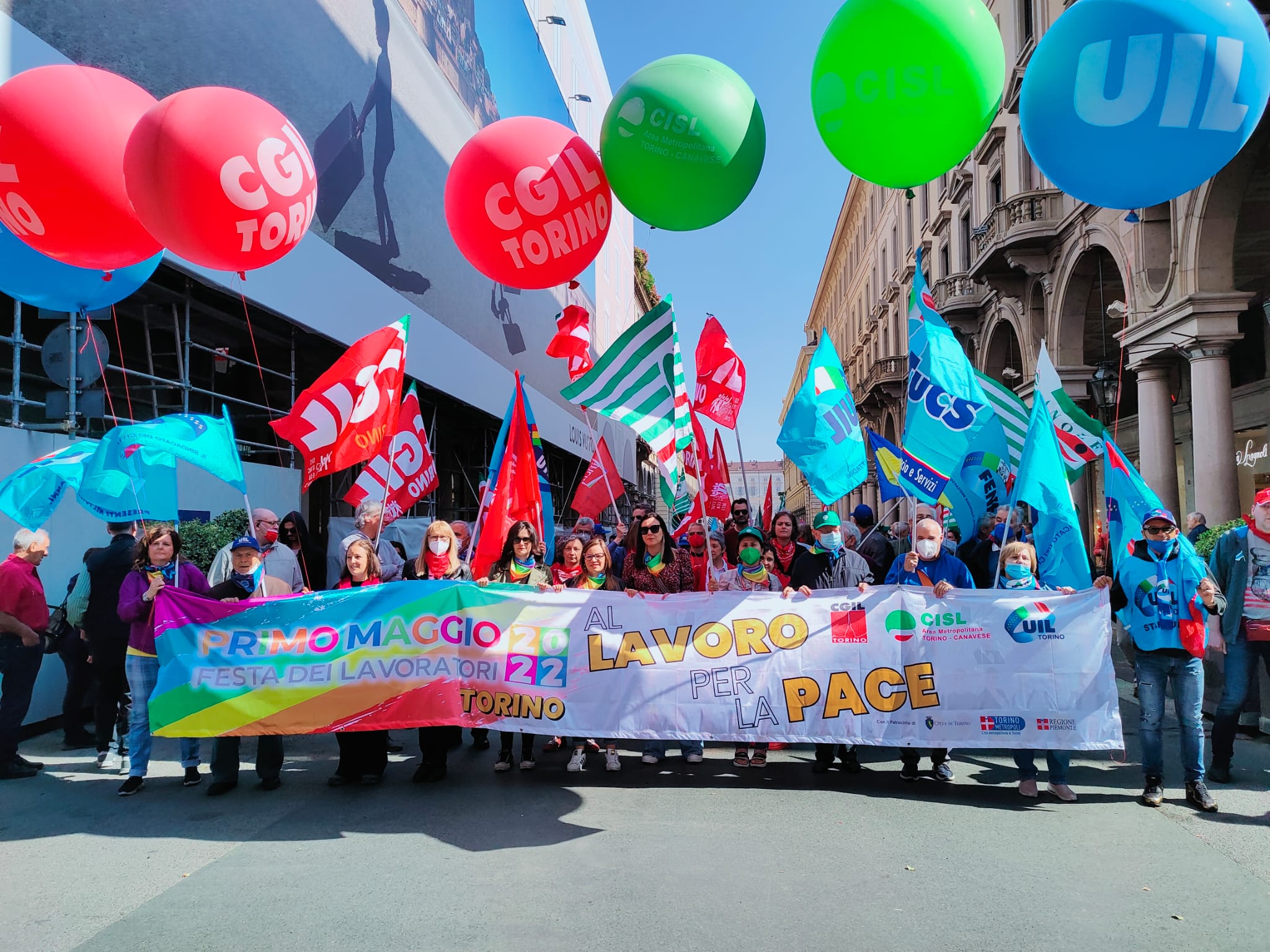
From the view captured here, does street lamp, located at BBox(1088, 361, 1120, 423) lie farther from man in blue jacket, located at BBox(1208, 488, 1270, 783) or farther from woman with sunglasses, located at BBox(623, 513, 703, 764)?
woman with sunglasses, located at BBox(623, 513, 703, 764)

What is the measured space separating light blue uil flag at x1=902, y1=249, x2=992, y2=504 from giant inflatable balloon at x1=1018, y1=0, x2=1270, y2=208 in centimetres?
127

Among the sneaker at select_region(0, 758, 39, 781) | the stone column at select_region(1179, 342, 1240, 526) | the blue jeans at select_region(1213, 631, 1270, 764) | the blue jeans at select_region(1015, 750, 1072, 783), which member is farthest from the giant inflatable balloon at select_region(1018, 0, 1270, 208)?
the stone column at select_region(1179, 342, 1240, 526)

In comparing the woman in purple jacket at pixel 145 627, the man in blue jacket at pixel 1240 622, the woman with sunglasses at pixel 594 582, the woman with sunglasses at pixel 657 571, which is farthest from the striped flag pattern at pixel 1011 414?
the woman in purple jacket at pixel 145 627

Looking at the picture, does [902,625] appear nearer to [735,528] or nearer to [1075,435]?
[735,528]

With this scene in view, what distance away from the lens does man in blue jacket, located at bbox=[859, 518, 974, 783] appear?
541 centimetres

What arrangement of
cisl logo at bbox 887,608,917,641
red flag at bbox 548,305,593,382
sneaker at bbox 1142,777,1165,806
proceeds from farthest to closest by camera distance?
red flag at bbox 548,305,593,382
cisl logo at bbox 887,608,917,641
sneaker at bbox 1142,777,1165,806

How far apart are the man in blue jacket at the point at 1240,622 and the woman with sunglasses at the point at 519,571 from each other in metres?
4.62

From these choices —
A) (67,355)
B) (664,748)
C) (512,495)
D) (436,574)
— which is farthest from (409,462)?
(664,748)

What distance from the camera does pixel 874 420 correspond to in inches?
1626

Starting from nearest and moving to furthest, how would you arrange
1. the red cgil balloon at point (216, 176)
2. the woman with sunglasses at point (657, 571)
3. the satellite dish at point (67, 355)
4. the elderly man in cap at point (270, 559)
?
1. the red cgil balloon at point (216, 176)
2. the woman with sunglasses at point (657, 571)
3. the elderly man in cap at point (270, 559)
4. the satellite dish at point (67, 355)

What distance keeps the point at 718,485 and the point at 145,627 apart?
5.76 meters

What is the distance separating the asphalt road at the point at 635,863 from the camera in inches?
133

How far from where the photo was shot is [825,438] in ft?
19.5

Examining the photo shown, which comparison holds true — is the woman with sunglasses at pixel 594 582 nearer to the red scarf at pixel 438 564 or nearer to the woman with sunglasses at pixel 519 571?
the woman with sunglasses at pixel 519 571
